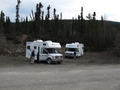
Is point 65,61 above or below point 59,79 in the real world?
below

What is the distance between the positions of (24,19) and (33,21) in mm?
9429

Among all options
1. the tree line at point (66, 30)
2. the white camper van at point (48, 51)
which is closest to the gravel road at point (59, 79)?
the white camper van at point (48, 51)

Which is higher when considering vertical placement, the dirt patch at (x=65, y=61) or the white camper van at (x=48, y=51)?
the white camper van at (x=48, y=51)

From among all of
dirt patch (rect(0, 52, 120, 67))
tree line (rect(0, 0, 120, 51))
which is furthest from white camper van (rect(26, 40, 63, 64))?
tree line (rect(0, 0, 120, 51))

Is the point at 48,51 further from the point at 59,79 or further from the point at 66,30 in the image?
the point at 66,30

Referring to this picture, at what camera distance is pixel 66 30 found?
65.3 m

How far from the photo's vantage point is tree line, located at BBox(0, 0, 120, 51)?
55.8 metres

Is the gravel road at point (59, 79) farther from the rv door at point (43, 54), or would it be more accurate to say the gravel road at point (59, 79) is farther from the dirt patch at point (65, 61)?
the rv door at point (43, 54)

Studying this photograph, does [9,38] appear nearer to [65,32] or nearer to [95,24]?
[65,32]

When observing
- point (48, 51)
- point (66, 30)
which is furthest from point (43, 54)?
point (66, 30)

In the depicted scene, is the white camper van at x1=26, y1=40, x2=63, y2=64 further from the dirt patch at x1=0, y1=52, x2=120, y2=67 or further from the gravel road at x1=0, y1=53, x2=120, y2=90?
the gravel road at x1=0, y1=53, x2=120, y2=90

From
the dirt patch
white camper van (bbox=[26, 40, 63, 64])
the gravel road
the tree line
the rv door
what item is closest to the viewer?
the gravel road

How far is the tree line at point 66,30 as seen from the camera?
55750mm

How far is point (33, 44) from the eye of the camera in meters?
20.6
